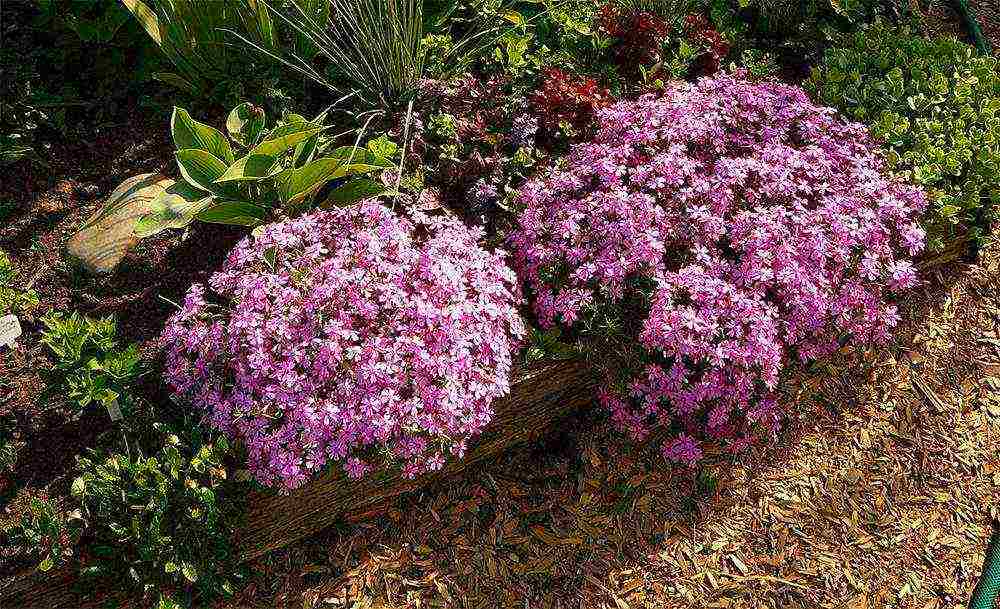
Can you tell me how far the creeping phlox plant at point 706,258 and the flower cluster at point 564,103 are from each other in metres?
0.21

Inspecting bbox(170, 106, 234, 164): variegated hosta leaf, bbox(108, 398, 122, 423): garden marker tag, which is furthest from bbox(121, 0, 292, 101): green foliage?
bbox(108, 398, 122, 423): garden marker tag

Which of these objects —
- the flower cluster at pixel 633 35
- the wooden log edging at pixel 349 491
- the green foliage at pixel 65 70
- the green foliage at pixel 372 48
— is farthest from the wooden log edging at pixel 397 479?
the green foliage at pixel 65 70

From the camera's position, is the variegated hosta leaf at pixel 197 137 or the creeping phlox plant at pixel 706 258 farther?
the variegated hosta leaf at pixel 197 137

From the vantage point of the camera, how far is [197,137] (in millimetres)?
3055

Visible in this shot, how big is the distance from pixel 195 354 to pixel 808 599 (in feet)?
7.74

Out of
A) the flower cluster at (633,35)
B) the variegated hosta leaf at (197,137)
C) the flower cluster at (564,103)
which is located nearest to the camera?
the variegated hosta leaf at (197,137)

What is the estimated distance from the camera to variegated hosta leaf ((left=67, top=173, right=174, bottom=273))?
3.32 meters

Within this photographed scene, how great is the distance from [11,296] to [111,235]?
423 millimetres

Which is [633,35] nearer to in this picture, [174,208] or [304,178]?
[304,178]

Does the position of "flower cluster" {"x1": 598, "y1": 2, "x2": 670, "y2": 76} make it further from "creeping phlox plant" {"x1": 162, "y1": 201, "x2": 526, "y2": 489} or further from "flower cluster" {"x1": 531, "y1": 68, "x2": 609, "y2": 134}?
"creeping phlox plant" {"x1": 162, "y1": 201, "x2": 526, "y2": 489}

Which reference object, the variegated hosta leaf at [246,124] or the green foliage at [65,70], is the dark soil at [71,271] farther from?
the variegated hosta leaf at [246,124]

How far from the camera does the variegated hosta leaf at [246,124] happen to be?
10.7 ft

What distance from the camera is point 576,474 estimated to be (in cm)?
335

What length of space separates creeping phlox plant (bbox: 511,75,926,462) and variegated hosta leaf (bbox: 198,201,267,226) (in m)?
0.98
